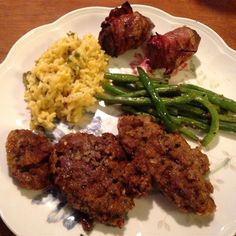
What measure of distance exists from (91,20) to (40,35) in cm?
48

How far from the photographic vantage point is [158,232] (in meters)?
2.73

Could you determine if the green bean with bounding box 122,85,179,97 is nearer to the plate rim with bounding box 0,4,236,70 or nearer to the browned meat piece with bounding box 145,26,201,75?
the browned meat piece with bounding box 145,26,201,75

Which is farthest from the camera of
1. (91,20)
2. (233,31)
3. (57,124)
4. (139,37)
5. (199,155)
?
(233,31)

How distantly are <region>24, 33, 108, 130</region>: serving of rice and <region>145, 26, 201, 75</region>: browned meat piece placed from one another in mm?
417

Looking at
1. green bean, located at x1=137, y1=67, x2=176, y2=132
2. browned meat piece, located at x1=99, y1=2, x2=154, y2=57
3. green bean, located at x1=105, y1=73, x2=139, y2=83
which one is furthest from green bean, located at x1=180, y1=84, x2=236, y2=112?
browned meat piece, located at x1=99, y1=2, x2=154, y2=57

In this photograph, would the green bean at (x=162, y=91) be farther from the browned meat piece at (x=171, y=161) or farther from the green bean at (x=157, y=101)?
the browned meat piece at (x=171, y=161)

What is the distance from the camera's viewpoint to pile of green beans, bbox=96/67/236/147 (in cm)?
314

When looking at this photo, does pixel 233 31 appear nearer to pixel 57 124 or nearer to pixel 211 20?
pixel 211 20

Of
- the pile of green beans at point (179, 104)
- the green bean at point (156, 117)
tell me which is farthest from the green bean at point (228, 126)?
the green bean at point (156, 117)

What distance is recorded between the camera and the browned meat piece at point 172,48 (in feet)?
11.0

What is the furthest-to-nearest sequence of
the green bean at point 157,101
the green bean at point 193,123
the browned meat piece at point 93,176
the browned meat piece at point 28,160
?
the green bean at point 193,123, the green bean at point 157,101, the browned meat piece at point 28,160, the browned meat piece at point 93,176

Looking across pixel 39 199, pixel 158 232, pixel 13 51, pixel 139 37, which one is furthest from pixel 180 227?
pixel 13 51

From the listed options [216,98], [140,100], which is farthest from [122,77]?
[216,98]

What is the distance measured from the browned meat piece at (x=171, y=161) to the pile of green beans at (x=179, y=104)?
0.18m
